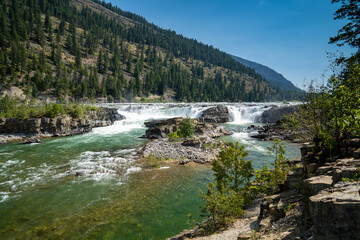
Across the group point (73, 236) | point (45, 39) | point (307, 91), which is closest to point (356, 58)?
point (307, 91)

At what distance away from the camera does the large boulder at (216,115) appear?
40944 mm

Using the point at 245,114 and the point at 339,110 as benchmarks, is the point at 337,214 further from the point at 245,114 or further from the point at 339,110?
the point at 245,114

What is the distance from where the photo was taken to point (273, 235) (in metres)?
4.04

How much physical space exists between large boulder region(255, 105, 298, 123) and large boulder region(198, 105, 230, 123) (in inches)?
282

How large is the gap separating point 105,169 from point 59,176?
265 centimetres

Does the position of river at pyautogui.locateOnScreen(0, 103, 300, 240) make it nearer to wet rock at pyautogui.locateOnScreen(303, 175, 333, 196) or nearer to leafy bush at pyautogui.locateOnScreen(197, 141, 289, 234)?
leafy bush at pyautogui.locateOnScreen(197, 141, 289, 234)

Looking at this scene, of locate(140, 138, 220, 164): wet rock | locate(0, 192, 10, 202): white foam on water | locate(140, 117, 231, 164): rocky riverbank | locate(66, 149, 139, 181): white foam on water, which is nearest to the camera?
locate(0, 192, 10, 202): white foam on water

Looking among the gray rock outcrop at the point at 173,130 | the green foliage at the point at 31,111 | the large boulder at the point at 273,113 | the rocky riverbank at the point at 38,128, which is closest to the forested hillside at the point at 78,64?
the green foliage at the point at 31,111

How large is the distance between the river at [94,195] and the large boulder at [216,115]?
23.7 meters

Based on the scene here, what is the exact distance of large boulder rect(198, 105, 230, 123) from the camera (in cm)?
4094

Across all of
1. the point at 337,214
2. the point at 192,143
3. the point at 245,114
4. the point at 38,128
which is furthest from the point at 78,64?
the point at 337,214

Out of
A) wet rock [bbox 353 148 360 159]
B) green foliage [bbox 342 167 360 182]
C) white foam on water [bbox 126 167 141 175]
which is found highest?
wet rock [bbox 353 148 360 159]

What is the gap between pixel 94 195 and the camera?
31.0 ft

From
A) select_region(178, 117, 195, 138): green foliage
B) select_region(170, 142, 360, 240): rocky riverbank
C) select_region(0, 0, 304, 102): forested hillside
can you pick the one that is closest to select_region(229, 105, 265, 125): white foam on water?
select_region(178, 117, 195, 138): green foliage
